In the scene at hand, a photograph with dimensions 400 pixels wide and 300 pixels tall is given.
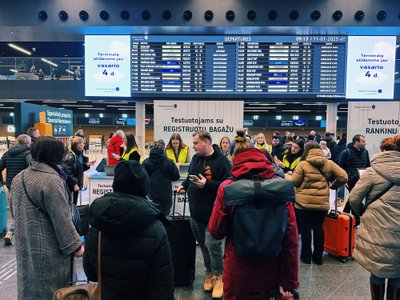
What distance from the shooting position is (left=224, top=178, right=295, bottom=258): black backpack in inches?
66.6

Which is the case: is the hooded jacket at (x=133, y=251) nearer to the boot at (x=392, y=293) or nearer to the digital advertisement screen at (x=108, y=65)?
the boot at (x=392, y=293)

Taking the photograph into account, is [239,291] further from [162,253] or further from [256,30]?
[256,30]

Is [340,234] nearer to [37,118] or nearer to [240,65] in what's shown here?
[240,65]

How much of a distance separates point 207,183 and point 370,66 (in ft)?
16.3

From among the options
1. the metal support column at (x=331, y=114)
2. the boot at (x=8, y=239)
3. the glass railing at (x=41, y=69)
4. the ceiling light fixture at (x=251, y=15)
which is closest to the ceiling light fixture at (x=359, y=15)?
the ceiling light fixture at (x=251, y=15)

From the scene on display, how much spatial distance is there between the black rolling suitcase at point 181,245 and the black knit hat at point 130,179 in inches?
64.1

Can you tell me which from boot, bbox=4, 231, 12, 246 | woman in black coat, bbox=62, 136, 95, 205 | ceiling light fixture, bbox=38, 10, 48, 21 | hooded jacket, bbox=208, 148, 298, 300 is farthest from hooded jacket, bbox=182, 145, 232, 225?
ceiling light fixture, bbox=38, 10, 48, 21

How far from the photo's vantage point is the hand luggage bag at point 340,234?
4.09m

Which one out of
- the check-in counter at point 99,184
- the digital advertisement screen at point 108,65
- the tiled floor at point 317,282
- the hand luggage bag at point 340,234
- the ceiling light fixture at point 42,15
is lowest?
the tiled floor at point 317,282

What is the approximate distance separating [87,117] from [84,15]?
72.6ft

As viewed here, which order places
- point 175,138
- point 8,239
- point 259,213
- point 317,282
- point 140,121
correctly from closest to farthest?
point 259,213 < point 317,282 < point 8,239 < point 175,138 < point 140,121

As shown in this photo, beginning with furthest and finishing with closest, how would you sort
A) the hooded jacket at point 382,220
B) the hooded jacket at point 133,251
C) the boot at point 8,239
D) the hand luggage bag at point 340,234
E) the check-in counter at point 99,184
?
the check-in counter at point 99,184 < the boot at point 8,239 < the hand luggage bag at point 340,234 < the hooded jacket at point 382,220 < the hooded jacket at point 133,251

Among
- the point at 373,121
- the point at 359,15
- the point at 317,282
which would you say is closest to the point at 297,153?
the point at 373,121

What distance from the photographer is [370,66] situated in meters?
6.19
